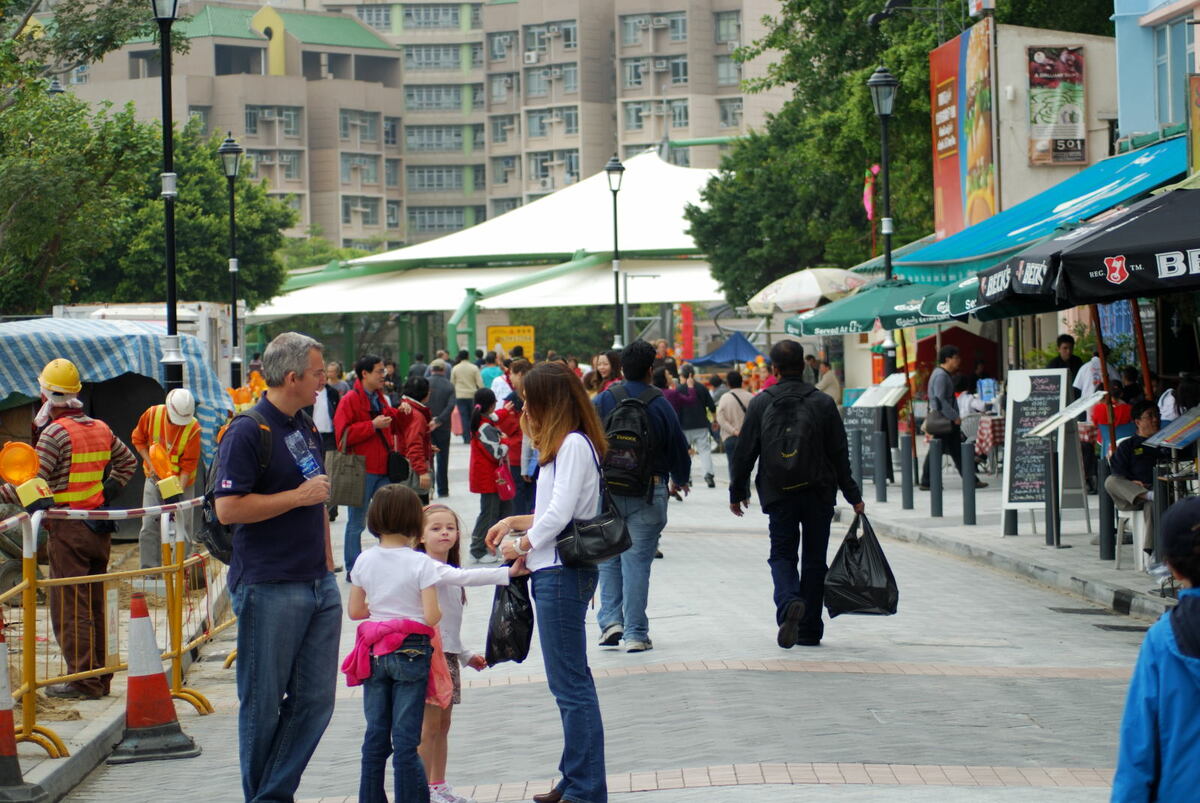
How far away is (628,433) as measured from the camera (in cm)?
1045

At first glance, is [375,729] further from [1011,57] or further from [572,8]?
[572,8]

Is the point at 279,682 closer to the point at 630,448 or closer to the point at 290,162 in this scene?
the point at 630,448

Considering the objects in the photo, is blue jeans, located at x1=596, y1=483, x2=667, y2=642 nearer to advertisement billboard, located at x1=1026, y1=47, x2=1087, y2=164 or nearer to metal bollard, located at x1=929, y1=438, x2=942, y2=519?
metal bollard, located at x1=929, y1=438, x2=942, y2=519

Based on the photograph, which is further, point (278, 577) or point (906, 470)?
point (906, 470)

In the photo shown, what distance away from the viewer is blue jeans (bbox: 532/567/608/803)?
667 centimetres

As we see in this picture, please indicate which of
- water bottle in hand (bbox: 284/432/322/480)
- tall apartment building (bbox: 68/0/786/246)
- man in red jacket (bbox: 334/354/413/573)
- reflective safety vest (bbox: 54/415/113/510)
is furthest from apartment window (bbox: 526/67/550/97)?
water bottle in hand (bbox: 284/432/322/480)

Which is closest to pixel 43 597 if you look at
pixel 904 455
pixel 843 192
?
pixel 904 455

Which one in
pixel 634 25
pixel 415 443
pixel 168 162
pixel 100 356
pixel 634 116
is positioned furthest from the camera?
pixel 634 116

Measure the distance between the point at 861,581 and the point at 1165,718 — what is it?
6.34 m

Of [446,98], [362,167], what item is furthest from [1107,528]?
[446,98]

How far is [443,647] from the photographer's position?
22.7 ft

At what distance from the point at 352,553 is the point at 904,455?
8.19 meters

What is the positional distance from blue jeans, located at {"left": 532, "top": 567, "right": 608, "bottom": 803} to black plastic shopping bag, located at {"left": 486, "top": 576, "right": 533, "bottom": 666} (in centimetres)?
6

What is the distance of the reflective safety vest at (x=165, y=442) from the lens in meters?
14.0
